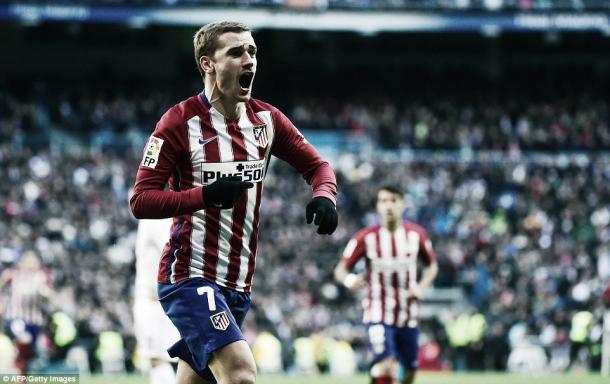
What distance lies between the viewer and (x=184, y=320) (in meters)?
5.79

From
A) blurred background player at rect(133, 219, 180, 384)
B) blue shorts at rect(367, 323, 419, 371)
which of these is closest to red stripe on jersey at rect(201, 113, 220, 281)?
blurred background player at rect(133, 219, 180, 384)

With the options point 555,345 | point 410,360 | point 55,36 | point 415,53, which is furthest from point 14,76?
point 410,360

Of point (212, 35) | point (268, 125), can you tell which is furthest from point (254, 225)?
point (212, 35)

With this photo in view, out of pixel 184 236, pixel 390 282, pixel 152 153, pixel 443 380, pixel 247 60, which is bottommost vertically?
pixel 443 380

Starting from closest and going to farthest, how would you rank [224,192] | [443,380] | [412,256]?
1. [224,192]
2. [412,256]
3. [443,380]

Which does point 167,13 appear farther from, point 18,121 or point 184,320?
point 184,320

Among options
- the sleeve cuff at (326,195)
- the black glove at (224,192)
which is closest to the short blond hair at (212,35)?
the black glove at (224,192)

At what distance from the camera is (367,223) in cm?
2611

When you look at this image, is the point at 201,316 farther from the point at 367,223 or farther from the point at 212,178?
the point at 367,223

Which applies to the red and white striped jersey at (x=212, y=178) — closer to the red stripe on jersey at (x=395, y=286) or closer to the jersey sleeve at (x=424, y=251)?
the red stripe on jersey at (x=395, y=286)

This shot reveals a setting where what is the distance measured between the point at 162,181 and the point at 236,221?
0.46m

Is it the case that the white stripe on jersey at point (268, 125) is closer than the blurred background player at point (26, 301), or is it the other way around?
the white stripe on jersey at point (268, 125)

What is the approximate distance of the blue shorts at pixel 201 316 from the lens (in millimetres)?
5672

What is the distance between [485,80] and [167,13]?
10.2m
